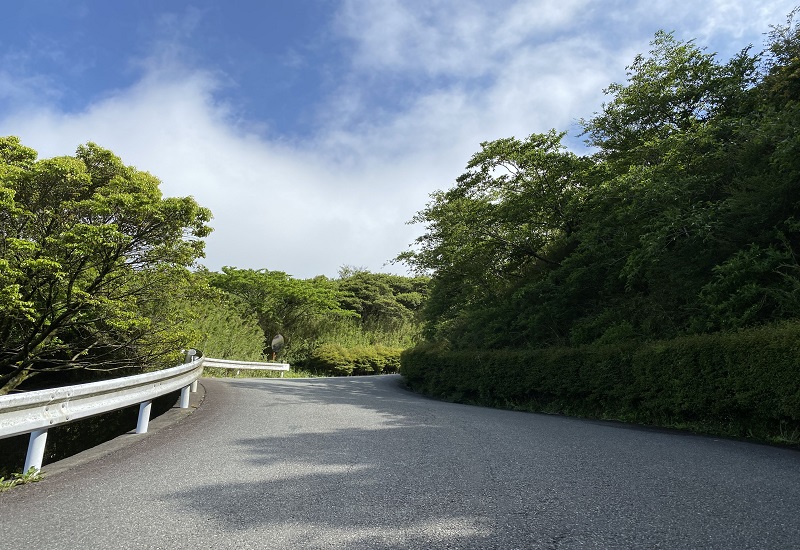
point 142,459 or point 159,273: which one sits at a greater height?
point 159,273

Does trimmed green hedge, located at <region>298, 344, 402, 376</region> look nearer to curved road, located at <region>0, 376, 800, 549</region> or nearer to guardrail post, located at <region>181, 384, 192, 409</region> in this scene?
guardrail post, located at <region>181, 384, 192, 409</region>

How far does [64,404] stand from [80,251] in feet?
22.3

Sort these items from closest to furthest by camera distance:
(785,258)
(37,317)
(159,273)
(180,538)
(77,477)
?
(180,538)
(77,477)
(785,258)
(37,317)
(159,273)

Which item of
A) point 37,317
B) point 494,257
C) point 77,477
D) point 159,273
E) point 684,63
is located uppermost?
point 684,63

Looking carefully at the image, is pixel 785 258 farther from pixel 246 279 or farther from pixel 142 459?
pixel 246 279

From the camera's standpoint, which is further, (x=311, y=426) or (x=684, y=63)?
(x=684, y=63)

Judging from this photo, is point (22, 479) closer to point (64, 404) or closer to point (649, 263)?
point (64, 404)

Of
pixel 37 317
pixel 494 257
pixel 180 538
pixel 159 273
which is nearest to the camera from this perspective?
pixel 180 538

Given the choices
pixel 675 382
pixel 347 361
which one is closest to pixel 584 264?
pixel 675 382

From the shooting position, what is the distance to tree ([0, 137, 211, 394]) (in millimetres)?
9594

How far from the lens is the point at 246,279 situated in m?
32.2

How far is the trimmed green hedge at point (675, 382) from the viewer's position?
6051mm

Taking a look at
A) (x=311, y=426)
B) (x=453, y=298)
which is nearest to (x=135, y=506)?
(x=311, y=426)

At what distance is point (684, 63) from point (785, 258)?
9443 millimetres
